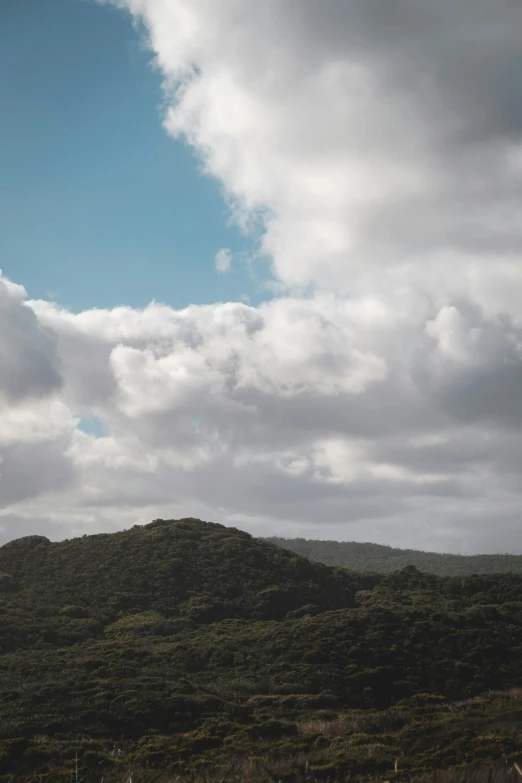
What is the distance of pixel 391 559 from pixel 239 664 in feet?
415

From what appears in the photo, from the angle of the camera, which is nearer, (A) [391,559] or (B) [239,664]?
(B) [239,664]

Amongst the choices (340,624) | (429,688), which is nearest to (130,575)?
(340,624)

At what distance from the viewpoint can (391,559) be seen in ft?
522

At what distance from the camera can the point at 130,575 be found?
6675 cm

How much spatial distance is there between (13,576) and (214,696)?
45935 millimetres

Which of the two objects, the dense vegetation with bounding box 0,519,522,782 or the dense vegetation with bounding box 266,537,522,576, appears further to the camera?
the dense vegetation with bounding box 266,537,522,576

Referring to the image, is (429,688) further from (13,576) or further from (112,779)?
(13,576)

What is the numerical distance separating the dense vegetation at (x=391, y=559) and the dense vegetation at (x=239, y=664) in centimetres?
5693

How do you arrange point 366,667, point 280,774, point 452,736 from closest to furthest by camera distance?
point 280,774 → point 452,736 → point 366,667

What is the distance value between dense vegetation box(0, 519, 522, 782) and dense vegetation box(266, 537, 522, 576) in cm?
5693

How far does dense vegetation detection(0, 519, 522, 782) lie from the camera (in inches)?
806

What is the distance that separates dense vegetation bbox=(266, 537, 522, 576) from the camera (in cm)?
13138

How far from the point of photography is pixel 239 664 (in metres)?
39.9

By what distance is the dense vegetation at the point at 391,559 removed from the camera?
431 feet
